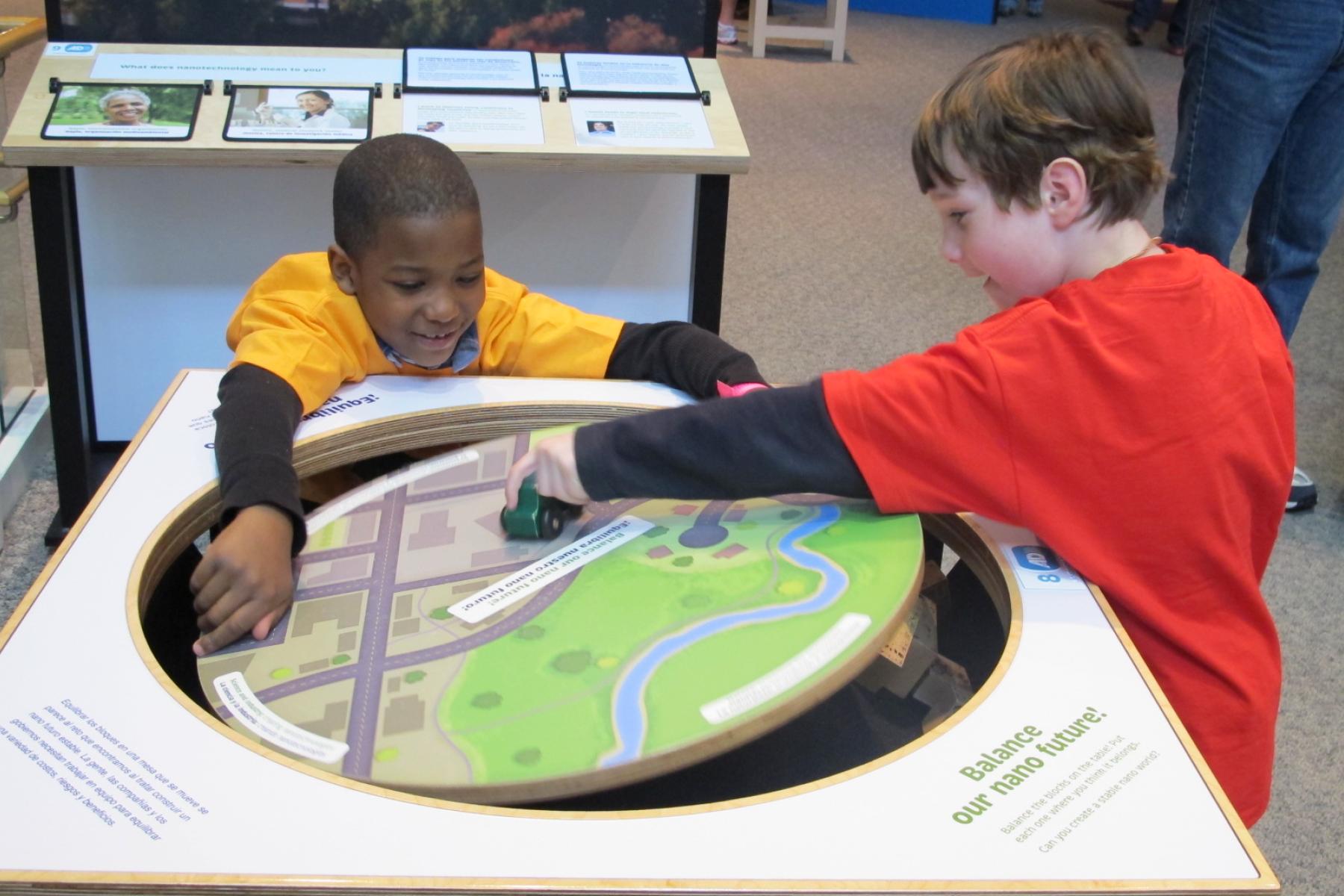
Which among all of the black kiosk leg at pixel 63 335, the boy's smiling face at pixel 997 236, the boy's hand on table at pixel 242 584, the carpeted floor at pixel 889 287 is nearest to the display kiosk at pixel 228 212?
the black kiosk leg at pixel 63 335

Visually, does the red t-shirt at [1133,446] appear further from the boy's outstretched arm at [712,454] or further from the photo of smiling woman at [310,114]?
the photo of smiling woman at [310,114]

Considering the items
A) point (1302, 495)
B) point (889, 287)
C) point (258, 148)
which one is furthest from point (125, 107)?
point (1302, 495)

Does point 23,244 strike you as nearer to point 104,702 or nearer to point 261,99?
point 261,99

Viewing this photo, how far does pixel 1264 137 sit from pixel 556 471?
1.68 meters

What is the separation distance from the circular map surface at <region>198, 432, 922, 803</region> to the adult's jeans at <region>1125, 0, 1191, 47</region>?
598 cm

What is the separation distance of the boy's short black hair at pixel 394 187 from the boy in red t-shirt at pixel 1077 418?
42cm

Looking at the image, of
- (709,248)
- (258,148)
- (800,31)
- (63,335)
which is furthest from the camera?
(800,31)

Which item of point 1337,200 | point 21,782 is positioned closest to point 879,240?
point 1337,200

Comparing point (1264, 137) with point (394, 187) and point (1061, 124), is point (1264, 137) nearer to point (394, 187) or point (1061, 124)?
point (1061, 124)

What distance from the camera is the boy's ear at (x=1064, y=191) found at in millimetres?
1129

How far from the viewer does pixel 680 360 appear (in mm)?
1521

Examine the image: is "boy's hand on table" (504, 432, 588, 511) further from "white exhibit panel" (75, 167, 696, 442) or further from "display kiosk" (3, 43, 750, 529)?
"white exhibit panel" (75, 167, 696, 442)

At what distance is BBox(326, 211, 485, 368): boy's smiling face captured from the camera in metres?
1.47

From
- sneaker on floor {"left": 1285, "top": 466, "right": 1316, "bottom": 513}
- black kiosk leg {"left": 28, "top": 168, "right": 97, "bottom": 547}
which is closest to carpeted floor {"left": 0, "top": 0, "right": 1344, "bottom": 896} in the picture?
sneaker on floor {"left": 1285, "top": 466, "right": 1316, "bottom": 513}
